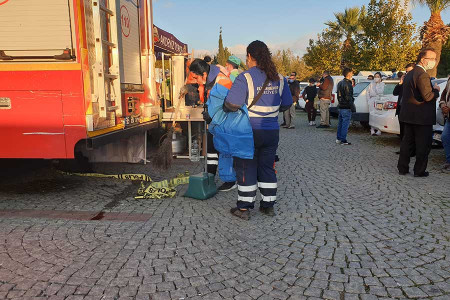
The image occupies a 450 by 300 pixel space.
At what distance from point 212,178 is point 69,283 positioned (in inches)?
97.1

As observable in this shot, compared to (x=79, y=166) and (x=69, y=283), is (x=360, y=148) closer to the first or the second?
(x=79, y=166)

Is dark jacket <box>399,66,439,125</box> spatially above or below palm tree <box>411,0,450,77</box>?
below

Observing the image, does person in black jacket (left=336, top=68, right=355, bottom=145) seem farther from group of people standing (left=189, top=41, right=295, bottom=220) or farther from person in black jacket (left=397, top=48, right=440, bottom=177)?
group of people standing (left=189, top=41, right=295, bottom=220)

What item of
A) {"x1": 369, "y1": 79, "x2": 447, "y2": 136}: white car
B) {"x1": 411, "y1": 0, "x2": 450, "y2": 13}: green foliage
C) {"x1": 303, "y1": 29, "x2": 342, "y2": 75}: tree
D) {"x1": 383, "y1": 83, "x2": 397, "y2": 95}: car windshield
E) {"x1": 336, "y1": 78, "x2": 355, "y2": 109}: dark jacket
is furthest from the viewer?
{"x1": 303, "y1": 29, "x2": 342, "y2": 75}: tree

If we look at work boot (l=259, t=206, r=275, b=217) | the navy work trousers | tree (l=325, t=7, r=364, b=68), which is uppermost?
tree (l=325, t=7, r=364, b=68)

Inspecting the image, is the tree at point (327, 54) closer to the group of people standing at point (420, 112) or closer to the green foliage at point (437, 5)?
the green foliage at point (437, 5)

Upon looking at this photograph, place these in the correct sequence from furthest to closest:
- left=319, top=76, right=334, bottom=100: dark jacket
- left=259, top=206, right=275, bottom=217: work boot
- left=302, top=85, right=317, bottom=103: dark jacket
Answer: left=302, top=85, right=317, bottom=103: dark jacket → left=319, top=76, right=334, bottom=100: dark jacket → left=259, top=206, right=275, bottom=217: work boot

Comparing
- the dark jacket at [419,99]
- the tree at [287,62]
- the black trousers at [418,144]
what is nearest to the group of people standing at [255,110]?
the dark jacket at [419,99]

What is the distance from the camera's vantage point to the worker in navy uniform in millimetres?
3670

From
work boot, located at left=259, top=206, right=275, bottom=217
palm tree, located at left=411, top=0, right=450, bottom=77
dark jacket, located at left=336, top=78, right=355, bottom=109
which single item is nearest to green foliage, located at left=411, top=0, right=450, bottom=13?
palm tree, located at left=411, top=0, right=450, bottom=77

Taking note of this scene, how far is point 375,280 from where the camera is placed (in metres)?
2.68

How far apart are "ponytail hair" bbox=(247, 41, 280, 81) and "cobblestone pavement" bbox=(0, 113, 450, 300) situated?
1.60m

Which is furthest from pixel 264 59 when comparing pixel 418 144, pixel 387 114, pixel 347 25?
pixel 347 25

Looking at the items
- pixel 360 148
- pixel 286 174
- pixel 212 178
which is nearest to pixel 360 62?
pixel 360 148
